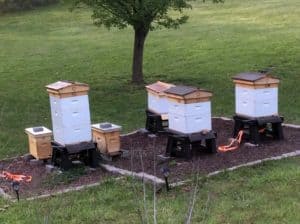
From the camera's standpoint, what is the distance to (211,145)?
7.23 m

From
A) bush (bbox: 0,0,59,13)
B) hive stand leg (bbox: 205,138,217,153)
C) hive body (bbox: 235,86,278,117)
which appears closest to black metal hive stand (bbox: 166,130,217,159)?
hive stand leg (bbox: 205,138,217,153)

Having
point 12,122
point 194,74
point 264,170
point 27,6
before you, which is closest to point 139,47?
point 194,74

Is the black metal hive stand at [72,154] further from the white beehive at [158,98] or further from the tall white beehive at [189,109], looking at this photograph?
the white beehive at [158,98]

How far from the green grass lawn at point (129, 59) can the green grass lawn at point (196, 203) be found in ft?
8.87

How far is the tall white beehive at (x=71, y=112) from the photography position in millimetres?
6965

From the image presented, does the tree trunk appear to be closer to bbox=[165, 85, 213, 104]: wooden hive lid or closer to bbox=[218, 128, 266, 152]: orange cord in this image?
bbox=[218, 128, 266, 152]: orange cord

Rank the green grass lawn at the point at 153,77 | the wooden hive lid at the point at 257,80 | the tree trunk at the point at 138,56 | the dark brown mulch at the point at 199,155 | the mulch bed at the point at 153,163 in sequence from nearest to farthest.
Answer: the green grass lawn at the point at 153,77
the mulch bed at the point at 153,163
the dark brown mulch at the point at 199,155
the wooden hive lid at the point at 257,80
the tree trunk at the point at 138,56

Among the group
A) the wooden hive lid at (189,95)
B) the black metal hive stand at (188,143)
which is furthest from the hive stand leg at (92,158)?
the wooden hive lid at (189,95)

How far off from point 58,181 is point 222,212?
2.12m

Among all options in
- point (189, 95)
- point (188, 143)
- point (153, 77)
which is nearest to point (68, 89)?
point (189, 95)

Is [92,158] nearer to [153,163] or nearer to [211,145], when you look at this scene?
[153,163]

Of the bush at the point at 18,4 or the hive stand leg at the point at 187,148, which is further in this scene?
the bush at the point at 18,4

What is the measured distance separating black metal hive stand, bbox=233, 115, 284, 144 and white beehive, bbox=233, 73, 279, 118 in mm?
86

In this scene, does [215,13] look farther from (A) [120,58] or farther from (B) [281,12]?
(A) [120,58]
